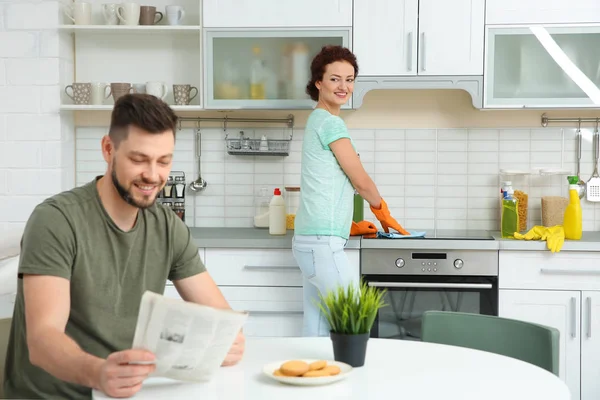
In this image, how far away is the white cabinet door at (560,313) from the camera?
3646 millimetres

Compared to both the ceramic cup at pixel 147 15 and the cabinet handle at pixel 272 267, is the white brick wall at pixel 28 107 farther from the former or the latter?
the cabinet handle at pixel 272 267

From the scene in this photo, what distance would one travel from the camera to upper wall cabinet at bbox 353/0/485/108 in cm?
386

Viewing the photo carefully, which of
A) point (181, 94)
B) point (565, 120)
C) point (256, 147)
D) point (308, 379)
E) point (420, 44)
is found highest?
point (420, 44)

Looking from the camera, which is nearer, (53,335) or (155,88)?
(53,335)

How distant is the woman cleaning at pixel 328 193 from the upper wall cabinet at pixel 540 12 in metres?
0.93

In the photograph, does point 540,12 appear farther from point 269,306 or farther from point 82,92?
point 82,92

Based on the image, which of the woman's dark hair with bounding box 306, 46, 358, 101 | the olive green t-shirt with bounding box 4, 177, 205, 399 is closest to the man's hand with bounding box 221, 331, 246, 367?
the olive green t-shirt with bounding box 4, 177, 205, 399

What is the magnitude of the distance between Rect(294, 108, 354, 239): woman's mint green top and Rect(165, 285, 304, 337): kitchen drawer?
560mm

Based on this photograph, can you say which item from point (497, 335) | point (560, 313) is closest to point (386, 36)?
point (560, 313)

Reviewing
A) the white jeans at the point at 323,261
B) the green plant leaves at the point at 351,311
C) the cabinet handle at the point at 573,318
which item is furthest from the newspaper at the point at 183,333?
the cabinet handle at the point at 573,318

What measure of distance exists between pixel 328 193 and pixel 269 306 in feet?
2.56

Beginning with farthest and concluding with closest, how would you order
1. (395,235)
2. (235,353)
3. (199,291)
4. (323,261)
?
1. (395,235)
2. (323,261)
3. (199,291)
4. (235,353)

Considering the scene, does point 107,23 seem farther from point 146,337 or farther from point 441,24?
point 146,337

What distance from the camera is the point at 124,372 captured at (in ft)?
5.17
